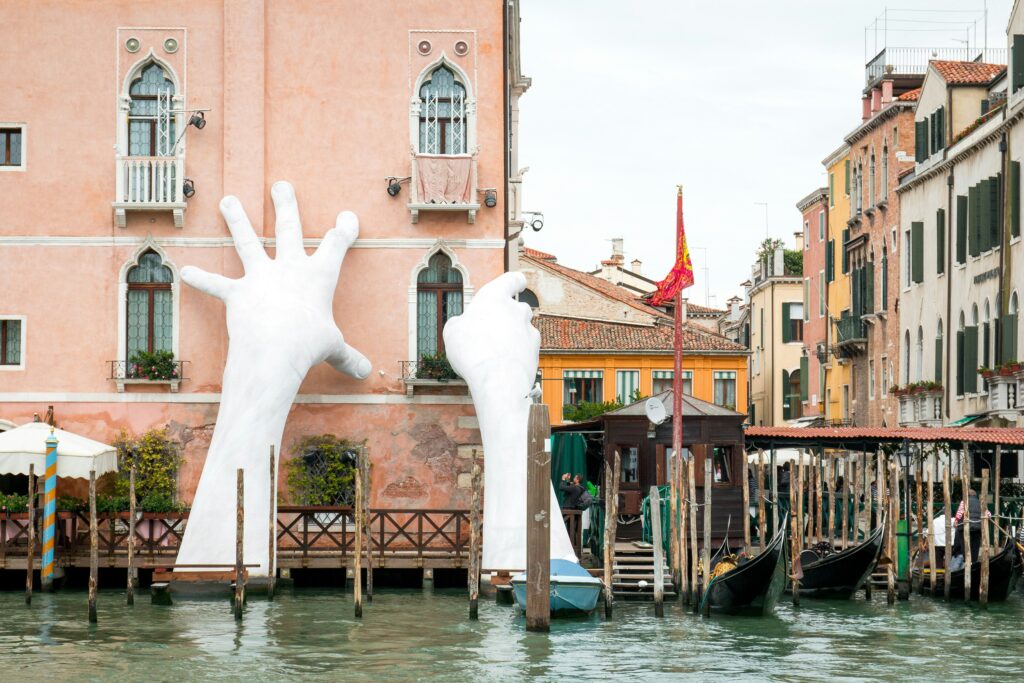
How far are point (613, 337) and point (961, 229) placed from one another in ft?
49.7

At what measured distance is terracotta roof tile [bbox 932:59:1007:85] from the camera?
1516 inches

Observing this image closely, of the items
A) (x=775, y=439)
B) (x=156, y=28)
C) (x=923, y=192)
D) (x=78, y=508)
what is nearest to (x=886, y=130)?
(x=923, y=192)

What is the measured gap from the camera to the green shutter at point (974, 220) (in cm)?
3539

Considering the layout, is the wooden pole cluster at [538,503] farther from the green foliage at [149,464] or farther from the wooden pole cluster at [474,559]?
the green foliage at [149,464]

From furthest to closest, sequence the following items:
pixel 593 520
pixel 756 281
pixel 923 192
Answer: pixel 756 281
pixel 923 192
pixel 593 520

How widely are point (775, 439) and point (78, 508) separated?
34.8 feet

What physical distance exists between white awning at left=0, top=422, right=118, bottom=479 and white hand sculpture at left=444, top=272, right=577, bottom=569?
513 cm

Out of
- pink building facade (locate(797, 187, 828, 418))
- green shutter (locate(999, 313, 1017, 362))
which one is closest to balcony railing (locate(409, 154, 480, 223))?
green shutter (locate(999, 313, 1017, 362))

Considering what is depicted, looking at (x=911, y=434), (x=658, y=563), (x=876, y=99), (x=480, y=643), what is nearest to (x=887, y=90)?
(x=876, y=99)

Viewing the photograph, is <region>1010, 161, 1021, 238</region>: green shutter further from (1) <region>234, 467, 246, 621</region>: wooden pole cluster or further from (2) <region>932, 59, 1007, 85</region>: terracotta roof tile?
(1) <region>234, 467, 246, 621</region>: wooden pole cluster

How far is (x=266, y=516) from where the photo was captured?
998 inches

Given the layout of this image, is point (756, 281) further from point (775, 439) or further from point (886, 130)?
point (775, 439)

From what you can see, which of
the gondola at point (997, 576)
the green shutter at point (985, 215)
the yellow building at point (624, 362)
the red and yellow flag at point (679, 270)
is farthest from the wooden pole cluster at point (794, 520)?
the yellow building at point (624, 362)

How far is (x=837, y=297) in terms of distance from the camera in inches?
2000
